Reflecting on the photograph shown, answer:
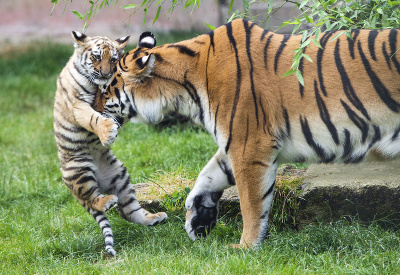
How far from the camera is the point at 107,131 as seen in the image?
407cm

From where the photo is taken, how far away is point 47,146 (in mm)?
7469

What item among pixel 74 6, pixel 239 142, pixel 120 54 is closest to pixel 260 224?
pixel 239 142

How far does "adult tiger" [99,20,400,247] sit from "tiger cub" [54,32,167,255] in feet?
1.83

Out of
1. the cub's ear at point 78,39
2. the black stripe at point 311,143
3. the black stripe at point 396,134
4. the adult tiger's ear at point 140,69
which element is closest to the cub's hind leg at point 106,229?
the adult tiger's ear at point 140,69

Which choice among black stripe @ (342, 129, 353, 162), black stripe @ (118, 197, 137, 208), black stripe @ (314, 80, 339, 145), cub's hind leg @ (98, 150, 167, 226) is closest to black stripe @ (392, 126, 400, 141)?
black stripe @ (342, 129, 353, 162)

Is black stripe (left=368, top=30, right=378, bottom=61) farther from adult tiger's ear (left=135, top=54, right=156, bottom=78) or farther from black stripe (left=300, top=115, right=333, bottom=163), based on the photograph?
adult tiger's ear (left=135, top=54, right=156, bottom=78)

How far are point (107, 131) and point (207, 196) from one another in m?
0.99

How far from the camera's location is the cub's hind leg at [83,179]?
4375 mm

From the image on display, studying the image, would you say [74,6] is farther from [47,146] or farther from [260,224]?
[260,224]

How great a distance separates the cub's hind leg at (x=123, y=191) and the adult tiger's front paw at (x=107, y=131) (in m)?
0.58

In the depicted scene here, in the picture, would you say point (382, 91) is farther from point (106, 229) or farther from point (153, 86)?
point (106, 229)

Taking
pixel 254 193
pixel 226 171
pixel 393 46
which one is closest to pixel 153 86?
pixel 226 171

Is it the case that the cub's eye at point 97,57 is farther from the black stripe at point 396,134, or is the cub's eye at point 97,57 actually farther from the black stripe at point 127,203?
the black stripe at point 396,134

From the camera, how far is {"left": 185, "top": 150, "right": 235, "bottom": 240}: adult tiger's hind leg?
14.1ft
